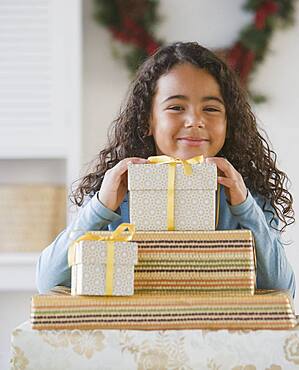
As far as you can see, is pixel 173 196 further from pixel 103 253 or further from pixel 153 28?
pixel 153 28

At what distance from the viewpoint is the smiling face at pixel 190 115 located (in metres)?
1.71

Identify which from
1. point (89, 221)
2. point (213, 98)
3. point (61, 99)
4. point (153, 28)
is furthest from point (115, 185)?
point (153, 28)

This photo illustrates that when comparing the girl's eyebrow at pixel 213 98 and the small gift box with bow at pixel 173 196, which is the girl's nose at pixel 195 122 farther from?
the small gift box with bow at pixel 173 196

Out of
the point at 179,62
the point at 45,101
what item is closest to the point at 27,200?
the point at 45,101

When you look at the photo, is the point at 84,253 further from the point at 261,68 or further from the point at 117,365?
the point at 261,68

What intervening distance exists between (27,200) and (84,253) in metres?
2.44

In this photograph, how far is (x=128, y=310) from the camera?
1.29 m

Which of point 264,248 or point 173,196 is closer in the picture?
point 173,196

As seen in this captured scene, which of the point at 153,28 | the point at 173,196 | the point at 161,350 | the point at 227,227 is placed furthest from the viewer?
the point at 153,28

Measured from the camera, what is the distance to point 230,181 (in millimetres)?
1533

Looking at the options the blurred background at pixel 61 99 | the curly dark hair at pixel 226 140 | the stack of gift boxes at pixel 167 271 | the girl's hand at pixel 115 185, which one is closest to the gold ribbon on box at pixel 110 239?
the stack of gift boxes at pixel 167 271

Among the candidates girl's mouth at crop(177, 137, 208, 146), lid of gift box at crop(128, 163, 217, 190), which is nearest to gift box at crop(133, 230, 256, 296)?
lid of gift box at crop(128, 163, 217, 190)

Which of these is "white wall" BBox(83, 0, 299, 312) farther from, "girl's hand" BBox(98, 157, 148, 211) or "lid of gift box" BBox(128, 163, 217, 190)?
"lid of gift box" BBox(128, 163, 217, 190)

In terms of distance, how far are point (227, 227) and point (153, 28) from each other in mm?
2291
